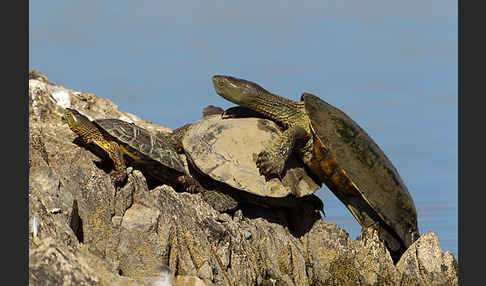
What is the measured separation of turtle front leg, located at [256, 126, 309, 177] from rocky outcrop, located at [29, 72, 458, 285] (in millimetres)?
934

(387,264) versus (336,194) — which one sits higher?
(336,194)

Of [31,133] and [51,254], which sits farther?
[31,133]

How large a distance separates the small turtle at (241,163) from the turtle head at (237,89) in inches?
15.6

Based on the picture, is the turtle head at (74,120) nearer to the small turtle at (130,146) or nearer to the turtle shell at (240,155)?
the small turtle at (130,146)

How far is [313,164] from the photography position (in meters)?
12.3

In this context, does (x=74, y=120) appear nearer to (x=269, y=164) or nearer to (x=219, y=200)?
(x=219, y=200)

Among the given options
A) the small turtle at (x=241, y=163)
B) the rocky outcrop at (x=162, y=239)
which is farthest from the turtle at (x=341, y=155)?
the rocky outcrop at (x=162, y=239)

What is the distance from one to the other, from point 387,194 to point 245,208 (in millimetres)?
2642

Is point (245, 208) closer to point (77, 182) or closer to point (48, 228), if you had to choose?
point (77, 182)

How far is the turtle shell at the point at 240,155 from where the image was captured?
11.4 meters

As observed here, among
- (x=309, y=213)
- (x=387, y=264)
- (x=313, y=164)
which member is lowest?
(x=387, y=264)

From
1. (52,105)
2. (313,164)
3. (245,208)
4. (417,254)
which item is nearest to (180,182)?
(245,208)

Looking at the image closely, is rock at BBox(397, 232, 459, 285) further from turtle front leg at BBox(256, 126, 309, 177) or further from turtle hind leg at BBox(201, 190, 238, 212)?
turtle hind leg at BBox(201, 190, 238, 212)

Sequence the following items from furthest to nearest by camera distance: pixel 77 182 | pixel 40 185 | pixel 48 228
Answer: pixel 77 182, pixel 40 185, pixel 48 228
